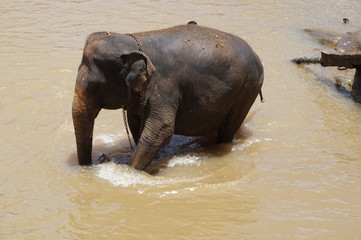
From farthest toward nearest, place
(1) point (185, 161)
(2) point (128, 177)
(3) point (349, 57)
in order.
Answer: (3) point (349, 57), (1) point (185, 161), (2) point (128, 177)

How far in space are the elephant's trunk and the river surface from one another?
0.68 ft

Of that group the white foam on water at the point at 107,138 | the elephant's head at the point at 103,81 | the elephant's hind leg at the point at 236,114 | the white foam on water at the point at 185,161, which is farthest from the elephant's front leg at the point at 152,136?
the white foam on water at the point at 107,138

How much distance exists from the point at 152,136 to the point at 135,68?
1.96 feet

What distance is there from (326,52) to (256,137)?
1.89m

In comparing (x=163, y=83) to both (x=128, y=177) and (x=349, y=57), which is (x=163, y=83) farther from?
(x=349, y=57)

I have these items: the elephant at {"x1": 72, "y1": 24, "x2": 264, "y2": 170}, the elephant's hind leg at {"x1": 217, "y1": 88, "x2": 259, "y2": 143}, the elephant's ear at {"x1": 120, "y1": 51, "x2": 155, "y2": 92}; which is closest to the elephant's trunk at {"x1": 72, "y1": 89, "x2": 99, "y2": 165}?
the elephant at {"x1": 72, "y1": 24, "x2": 264, "y2": 170}

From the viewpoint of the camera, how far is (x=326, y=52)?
22.7 ft

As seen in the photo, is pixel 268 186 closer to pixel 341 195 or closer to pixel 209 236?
pixel 341 195

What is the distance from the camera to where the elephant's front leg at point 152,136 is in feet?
15.2

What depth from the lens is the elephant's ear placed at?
4.41 m

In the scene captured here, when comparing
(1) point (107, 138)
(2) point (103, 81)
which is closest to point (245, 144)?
(1) point (107, 138)

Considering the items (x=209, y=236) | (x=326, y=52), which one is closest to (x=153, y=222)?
(x=209, y=236)

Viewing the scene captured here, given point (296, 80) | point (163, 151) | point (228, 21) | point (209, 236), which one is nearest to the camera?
point (209, 236)

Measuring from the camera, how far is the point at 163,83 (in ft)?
15.2
